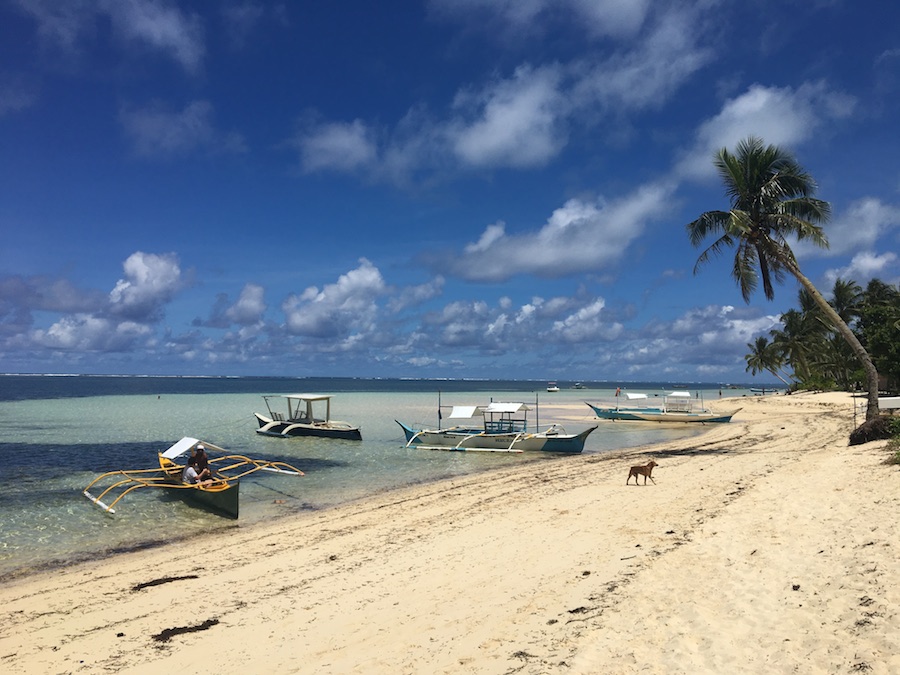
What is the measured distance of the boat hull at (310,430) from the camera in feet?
103

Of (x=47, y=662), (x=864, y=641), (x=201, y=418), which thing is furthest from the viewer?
(x=201, y=418)

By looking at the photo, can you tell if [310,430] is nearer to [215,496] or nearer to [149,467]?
[149,467]

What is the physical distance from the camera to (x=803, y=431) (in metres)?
27.9

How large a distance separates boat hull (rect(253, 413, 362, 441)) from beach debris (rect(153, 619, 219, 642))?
24154mm

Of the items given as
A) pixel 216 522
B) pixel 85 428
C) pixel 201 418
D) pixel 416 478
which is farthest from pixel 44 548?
pixel 201 418

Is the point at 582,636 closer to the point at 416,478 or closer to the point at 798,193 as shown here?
the point at 416,478

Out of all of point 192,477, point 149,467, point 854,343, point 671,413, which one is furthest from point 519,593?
point 671,413

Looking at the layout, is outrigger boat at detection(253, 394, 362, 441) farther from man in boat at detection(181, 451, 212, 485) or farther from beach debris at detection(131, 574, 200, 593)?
beach debris at detection(131, 574, 200, 593)

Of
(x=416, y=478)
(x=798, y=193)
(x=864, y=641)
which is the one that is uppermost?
(x=798, y=193)

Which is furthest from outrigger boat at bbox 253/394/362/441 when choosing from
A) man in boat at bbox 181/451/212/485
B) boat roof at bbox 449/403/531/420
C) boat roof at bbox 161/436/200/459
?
man in boat at bbox 181/451/212/485

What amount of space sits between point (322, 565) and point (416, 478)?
1097cm

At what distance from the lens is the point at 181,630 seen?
6.79m

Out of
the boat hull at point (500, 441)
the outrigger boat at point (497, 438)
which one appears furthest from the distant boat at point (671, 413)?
the boat hull at point (500, 441)

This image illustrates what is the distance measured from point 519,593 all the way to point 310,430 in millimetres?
26860
